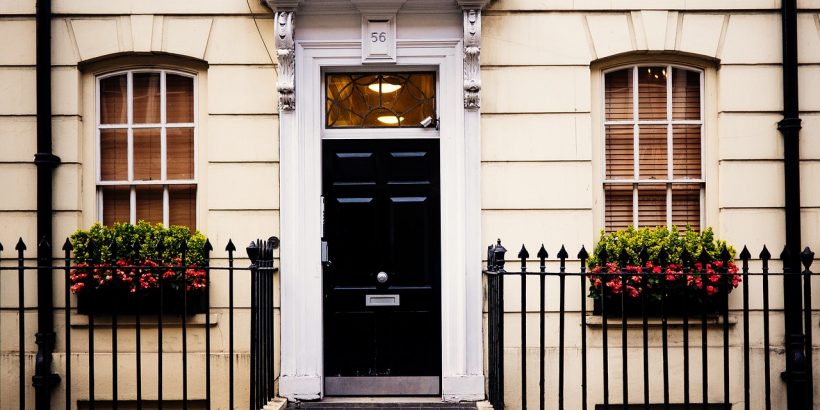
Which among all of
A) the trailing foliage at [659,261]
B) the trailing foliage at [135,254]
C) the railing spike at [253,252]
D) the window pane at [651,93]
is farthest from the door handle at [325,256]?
the window pane at [651,93]

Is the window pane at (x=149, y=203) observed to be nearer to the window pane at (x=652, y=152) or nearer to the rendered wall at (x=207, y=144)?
the rendered wall at (x=207, y=144)

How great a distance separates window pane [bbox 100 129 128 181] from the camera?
705 cm

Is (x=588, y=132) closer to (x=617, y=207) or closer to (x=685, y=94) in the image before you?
(x=617, y=207)

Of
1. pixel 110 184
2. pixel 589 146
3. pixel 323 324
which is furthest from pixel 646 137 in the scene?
pixel 110 184

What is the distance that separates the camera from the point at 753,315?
669 centimetres

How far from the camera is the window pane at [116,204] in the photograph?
704 centimetres

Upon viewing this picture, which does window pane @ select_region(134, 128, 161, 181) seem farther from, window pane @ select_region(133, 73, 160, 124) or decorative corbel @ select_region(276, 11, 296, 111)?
decorative corbel @ select_region(276, 11, 296, 111)

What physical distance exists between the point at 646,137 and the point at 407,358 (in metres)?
3.14

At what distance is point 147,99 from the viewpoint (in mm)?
7051

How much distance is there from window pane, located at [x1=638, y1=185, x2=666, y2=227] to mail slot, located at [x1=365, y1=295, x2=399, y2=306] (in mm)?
2490

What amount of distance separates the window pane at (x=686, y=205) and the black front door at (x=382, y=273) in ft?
7.60

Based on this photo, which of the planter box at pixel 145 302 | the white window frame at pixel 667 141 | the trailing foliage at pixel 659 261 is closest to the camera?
the trailing foliage at pixel 659 261

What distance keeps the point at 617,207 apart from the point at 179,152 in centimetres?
429

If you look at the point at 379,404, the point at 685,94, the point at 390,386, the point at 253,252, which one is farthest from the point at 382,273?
the point at 685,94
